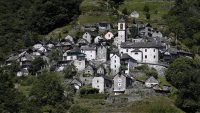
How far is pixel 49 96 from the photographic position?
322 ft

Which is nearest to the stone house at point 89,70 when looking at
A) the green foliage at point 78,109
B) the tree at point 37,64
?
the tree at point 37,64

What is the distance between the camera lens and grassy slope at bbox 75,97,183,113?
9525 cm

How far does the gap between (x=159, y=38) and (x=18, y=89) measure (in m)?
28.2

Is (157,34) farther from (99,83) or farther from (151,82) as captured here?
(99,83)

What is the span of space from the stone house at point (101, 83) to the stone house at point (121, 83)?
5.61ft

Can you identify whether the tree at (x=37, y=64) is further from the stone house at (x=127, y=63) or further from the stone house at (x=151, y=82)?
the stone house at (x=151, y=82)

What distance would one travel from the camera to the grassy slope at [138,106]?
95.2m

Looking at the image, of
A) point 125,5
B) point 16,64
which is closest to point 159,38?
point 16,64

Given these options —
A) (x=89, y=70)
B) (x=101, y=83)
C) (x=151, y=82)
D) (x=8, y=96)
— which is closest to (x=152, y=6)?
(x=89, y=70)

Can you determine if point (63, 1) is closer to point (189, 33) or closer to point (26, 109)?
point (189, 33)

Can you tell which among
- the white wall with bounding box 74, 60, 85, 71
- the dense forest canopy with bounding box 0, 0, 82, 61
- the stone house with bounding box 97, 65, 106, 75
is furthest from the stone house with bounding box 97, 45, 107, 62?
the dense forest canopy with bounding box 0, 0, 82, 61

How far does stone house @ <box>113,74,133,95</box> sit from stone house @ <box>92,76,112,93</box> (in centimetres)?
171

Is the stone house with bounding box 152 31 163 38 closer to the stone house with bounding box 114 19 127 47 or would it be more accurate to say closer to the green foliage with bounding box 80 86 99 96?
the stone house with bounding box 114 19 127 47

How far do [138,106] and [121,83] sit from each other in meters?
6.84
